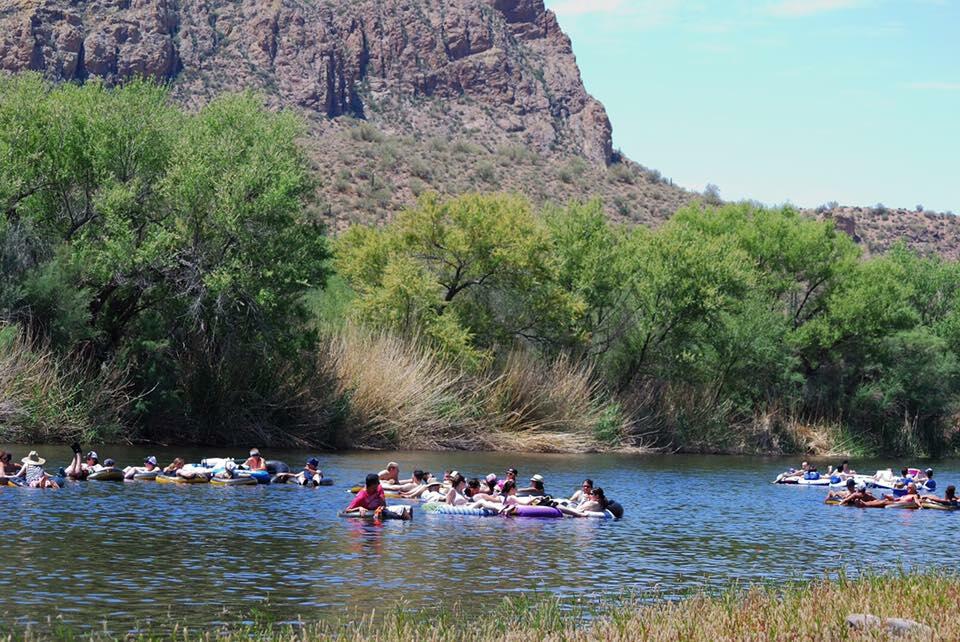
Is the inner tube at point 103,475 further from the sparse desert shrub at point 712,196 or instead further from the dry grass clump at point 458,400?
the sparse desert shrub at point 712,196

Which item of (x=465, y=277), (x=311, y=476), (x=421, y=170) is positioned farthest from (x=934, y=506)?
(x=421, y=170)

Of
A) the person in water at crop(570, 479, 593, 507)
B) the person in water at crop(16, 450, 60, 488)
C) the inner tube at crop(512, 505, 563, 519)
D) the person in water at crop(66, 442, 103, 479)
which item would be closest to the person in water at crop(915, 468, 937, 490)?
the person in water at crop(570, 479, 593, 507)

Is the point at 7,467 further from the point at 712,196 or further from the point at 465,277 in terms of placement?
the point at 712,196

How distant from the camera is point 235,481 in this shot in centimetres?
4259

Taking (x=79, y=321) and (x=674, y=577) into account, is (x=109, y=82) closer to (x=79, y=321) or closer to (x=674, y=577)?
(x=79, y=321)

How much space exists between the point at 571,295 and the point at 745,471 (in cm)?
1393

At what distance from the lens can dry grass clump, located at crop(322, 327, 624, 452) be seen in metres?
59.3

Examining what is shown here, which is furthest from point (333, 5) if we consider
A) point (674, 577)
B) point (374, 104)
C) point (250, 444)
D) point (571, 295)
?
point (674, 577)

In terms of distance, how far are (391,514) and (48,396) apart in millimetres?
18107

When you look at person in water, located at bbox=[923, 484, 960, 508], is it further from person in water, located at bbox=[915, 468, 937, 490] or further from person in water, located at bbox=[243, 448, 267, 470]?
person in water, located at bbox=[243, 448, 267, 470]

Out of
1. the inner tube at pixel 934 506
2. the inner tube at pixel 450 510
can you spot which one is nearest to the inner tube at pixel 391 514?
the inner tube at pixel 450 510

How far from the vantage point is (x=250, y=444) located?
186 ft

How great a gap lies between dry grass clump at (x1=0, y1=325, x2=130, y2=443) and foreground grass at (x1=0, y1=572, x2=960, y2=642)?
29763mm

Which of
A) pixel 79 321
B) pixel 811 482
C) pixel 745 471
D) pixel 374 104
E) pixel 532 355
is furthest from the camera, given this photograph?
pixel 374 104
